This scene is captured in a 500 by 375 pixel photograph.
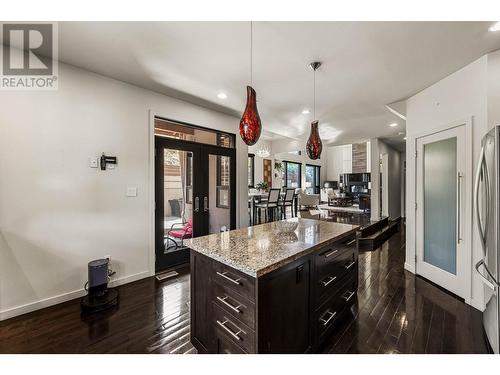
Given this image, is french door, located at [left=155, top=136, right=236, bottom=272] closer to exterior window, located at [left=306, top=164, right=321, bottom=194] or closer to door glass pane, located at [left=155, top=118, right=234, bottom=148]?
door glass pane, located at [left=155, top=118, right=234, bottom=148]

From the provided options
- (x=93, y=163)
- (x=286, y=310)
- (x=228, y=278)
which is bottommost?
(x=286, y=310)

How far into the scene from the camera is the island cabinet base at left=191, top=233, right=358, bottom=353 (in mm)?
1279

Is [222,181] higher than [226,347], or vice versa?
[222,181]

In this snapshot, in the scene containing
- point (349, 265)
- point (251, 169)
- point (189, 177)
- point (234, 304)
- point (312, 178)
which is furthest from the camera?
point (312, 178)

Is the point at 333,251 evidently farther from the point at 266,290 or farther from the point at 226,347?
the point at 226,347

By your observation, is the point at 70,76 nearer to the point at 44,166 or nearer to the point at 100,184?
the point at 44,166

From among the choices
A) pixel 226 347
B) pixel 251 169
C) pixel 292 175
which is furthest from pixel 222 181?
pixel 292 175

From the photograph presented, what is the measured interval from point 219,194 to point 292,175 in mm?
6930

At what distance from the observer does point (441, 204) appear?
2.95 meters

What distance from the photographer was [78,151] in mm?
2609

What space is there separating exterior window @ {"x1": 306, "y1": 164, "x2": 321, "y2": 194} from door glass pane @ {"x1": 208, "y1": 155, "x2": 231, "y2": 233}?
7.78 meters

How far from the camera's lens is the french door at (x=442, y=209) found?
2621 millimetres

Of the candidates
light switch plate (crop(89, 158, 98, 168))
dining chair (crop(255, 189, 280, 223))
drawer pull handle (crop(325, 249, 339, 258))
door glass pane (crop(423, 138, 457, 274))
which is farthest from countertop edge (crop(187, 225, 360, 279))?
dining chair (crop(255, 189, 280, 223))

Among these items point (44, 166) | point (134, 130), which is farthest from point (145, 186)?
point (44, 166)
